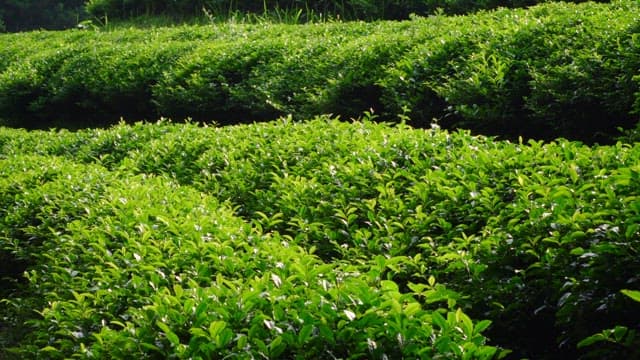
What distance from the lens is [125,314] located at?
11.2 feet

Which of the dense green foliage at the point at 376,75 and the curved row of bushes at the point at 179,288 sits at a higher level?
the dense green foliage at the point at 376,75

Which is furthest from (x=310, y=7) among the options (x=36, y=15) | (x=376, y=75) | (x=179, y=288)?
(x=36, y=15)

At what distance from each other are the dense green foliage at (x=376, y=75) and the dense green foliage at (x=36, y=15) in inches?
807


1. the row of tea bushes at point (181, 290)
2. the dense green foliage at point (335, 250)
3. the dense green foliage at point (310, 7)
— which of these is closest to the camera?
the row of tea bushes at point (181, 290)

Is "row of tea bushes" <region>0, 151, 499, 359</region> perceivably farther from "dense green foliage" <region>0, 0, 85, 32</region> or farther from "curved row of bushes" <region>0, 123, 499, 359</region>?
"dense green foliage" <region>0, 0, 85, 32</region>

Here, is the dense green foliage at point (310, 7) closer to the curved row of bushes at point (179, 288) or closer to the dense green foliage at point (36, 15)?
the curved row of bushes at point (179, 288)

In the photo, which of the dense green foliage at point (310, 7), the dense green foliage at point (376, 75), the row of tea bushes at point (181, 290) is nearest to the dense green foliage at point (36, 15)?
the dense green foliage at point (310, 7)

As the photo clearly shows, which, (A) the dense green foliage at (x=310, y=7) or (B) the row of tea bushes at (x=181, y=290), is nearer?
(B) the row of tea bushes at (x=181, y=290)

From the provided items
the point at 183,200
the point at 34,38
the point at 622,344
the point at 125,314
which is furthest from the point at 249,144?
the point at 34,38

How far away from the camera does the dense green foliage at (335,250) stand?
2811 millimetres

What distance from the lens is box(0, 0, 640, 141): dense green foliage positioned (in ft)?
18.1

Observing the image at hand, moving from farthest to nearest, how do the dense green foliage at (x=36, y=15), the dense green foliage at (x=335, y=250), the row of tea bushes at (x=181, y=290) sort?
1. the dense green foliage at (x=36, y=15)
2. the dense green foliage at (x=335, y=250)
3. the row of tea bushes at (x=181, y=290)

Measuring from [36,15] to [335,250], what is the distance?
3084cm

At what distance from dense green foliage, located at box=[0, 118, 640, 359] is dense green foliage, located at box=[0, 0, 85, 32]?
27025 millimetres
